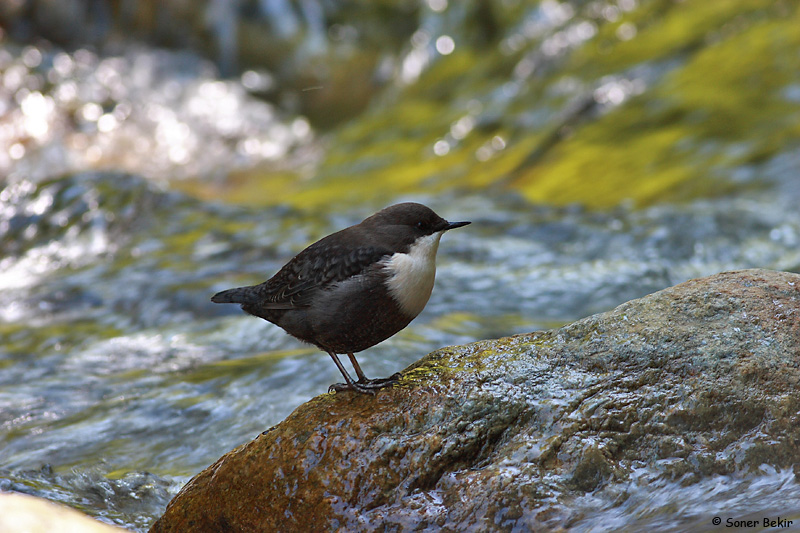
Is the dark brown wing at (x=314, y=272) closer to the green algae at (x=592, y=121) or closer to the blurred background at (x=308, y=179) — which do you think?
the blurred background at (x=308, y=179)

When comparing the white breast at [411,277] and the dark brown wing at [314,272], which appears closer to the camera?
the white breast at [411,277]

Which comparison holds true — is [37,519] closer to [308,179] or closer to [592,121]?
Answer: [592,121]

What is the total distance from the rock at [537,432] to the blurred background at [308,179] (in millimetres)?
208

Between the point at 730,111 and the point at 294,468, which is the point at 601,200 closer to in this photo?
the point at 730,111

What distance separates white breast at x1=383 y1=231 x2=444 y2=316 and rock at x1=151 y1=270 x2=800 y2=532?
33 cm

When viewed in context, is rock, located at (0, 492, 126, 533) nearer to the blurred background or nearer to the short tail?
the blurred background

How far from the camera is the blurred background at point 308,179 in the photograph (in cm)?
504

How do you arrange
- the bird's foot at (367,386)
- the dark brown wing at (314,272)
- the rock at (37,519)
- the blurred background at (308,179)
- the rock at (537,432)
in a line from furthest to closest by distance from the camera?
the blurred background at (308,179), the dark brown wing at (314,272), the bird's foot at (367,386), the rock at (537,432), the rock at (37,519)

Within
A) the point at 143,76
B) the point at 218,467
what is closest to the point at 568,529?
the point at 218,467

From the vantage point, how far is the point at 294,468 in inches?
115

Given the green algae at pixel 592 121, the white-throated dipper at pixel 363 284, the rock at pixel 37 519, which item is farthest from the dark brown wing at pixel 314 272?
the green algae at pixel 592 121

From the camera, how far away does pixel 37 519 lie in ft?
7.45

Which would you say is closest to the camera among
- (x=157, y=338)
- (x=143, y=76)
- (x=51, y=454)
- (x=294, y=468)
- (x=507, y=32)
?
(x=294, y=468)

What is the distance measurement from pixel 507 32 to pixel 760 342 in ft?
36.8
